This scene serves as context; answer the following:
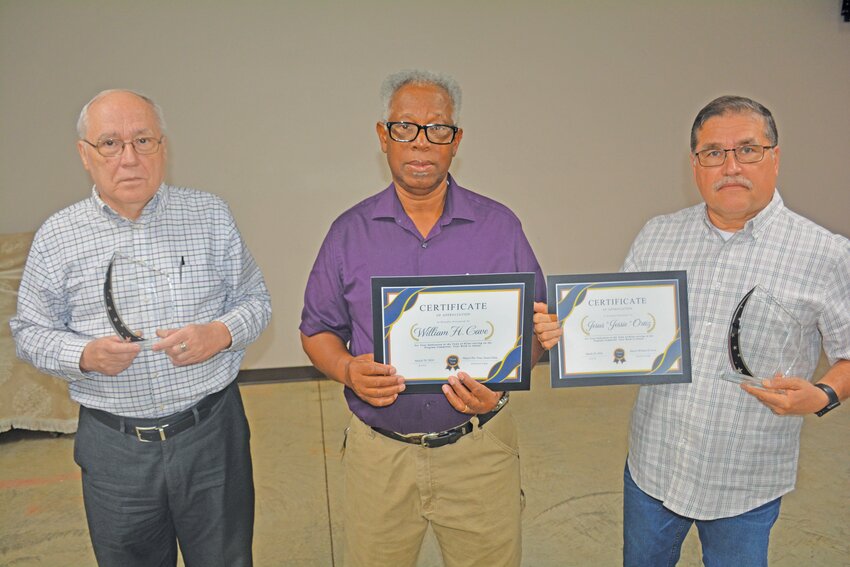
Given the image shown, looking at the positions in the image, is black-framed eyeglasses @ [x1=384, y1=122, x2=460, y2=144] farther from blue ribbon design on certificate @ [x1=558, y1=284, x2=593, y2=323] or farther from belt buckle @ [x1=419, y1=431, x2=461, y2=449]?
belt buckle @ [x1=419, y1=431, x2=461, y2=449]

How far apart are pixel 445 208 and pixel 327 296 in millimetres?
423

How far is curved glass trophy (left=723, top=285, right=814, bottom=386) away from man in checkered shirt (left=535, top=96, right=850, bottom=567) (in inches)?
1.4

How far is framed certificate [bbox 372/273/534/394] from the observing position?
1828mm

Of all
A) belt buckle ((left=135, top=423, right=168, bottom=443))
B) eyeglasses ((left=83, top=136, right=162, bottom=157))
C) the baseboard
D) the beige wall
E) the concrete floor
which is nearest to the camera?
eyeglasses ((left=83, top=136, right=162, bottom=157))

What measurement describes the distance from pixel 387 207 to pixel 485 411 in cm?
63

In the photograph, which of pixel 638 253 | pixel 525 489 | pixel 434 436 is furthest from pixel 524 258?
pixel 525 489

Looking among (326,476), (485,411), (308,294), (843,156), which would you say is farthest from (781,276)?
(843,156)

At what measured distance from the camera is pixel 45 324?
196 centimetres

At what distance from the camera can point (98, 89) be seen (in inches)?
200

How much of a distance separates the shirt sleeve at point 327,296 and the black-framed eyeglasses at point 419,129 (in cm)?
33

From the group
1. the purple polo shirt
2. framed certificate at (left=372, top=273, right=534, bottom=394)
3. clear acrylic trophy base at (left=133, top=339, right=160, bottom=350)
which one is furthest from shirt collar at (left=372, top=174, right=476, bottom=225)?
clear acrylic trophy base at (left=133, top=339, right=160, bottom=350)

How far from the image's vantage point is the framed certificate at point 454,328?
183 cm

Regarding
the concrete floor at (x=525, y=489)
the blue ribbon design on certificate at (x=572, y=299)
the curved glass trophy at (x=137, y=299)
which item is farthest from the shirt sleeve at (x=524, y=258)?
the concrete floor at (x=525, y=489)

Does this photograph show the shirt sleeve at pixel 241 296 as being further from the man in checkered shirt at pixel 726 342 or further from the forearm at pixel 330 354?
the man in checkered shirt at pixel 726 342
